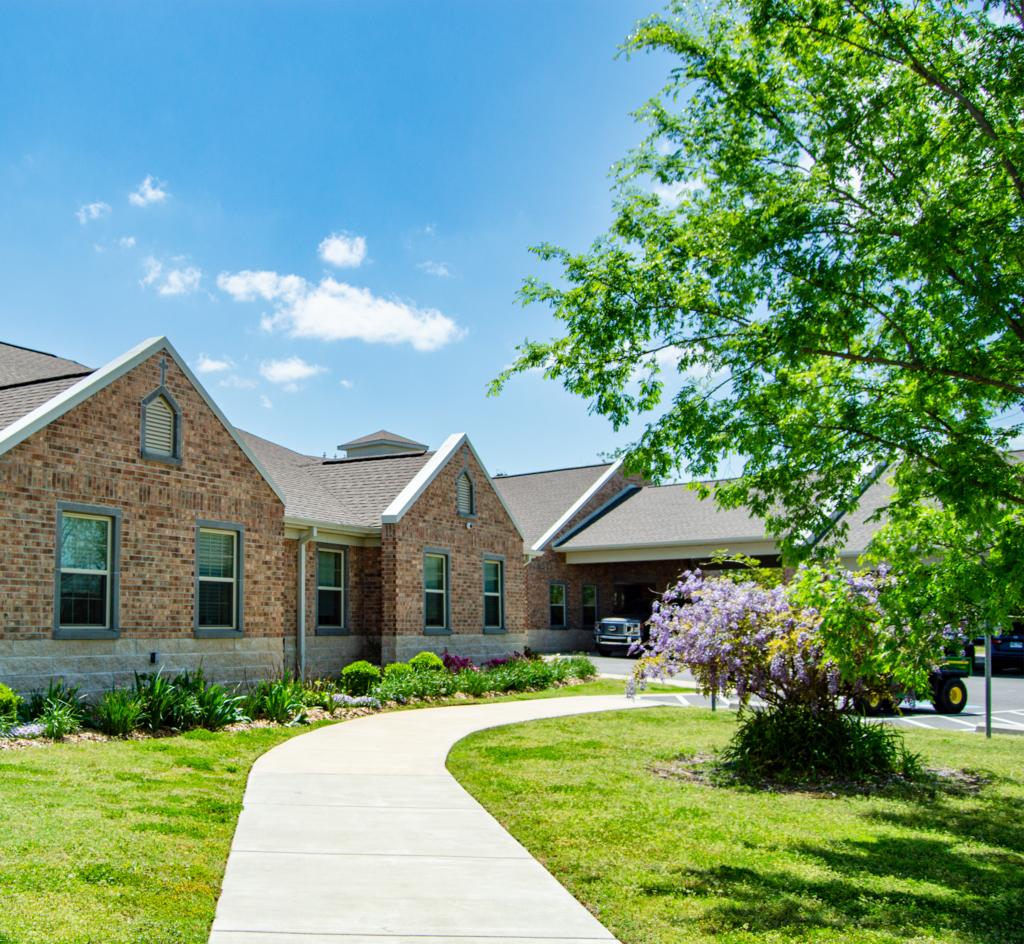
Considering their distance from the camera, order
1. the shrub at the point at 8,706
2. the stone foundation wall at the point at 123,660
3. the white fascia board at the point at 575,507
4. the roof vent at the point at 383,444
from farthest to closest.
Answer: the white fascia board at the point at 575,507 → the roof vent at the point at 383,444 → the stone foundation wall at the point at 123,660 → the shrub at the point at 8,706

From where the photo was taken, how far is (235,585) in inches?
600

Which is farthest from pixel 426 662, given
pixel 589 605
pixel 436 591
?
pixel 589 605

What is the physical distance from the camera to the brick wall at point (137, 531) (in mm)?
11836

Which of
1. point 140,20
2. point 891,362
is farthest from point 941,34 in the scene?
point 140,20

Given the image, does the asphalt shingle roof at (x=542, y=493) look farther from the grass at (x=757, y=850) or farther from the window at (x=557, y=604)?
the grass at (x=757, y=850)

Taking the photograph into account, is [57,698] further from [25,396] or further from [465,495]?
[465,495]

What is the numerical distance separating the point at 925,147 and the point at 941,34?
0.80 meters

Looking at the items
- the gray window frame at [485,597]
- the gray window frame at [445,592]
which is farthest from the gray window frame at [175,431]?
the gray window frame at [485,597]

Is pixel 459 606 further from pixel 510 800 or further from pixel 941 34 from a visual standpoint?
pixel 941 34

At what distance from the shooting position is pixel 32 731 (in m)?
10.3

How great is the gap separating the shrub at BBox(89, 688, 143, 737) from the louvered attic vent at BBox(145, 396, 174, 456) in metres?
3.99

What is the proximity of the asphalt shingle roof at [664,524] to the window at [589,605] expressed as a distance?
2144mm

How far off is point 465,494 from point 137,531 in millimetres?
9468

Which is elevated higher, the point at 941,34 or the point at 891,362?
the point at 941,34
